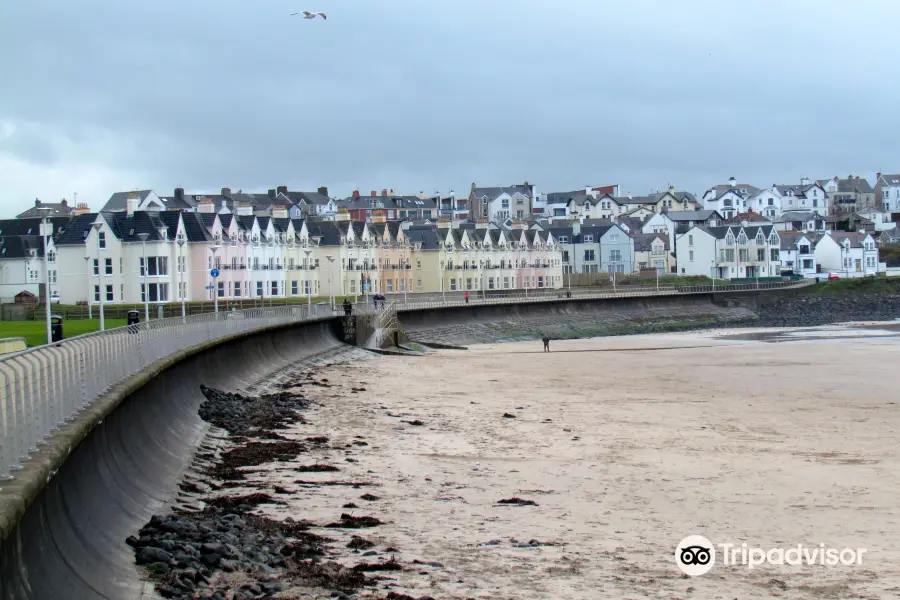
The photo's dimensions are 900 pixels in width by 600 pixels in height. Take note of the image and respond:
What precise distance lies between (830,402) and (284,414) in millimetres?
15804

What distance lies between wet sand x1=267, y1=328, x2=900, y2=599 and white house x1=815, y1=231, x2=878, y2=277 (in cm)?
11808

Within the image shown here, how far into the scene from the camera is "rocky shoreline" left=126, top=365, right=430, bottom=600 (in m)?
11.5

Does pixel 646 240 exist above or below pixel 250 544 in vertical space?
above

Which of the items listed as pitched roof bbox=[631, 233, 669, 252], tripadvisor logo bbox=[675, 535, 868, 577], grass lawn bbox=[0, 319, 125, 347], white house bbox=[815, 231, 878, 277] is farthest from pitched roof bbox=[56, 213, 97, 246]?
white house bbox=[815, 231, 878, 277]

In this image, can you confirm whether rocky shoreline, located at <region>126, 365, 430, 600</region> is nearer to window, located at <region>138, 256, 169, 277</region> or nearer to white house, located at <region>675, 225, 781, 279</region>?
window, located at <region>138, 256, 169, 277</region>

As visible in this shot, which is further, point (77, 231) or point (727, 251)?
point (727, 251)

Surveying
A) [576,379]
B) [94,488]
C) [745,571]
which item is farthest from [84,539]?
[576,379]

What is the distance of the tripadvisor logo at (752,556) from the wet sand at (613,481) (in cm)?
17

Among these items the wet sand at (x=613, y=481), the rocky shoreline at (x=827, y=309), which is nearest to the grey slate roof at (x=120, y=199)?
the rocky shoreline at (x=827, y=309)

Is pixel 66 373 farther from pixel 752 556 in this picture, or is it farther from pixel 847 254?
pixel 847 254

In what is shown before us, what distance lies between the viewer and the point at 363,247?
102 meters

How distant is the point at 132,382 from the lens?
18.4 meters

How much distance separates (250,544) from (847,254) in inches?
5860

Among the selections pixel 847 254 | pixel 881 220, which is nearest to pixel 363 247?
pixel 847 254
